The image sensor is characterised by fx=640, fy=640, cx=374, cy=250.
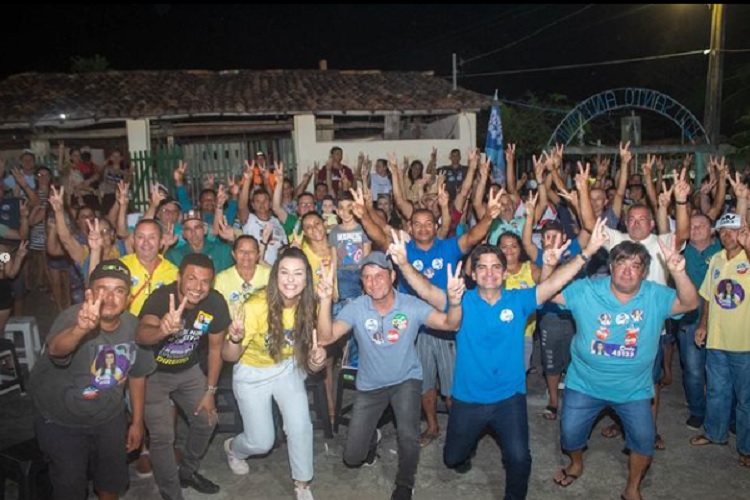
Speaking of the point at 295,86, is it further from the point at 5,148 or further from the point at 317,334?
the point at 317,334

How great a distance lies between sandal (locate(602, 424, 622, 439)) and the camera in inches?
223

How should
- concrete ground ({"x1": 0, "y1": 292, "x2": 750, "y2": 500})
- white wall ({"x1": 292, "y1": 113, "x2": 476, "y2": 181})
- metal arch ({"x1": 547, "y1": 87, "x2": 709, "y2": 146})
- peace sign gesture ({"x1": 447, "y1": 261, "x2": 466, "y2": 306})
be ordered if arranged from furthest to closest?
white wall ({"x1": 292, "y1": 113, "x2": 476, "y2": 181}) < metal arch ({"x1": 547, "y1": 87, "x2": 709, "y2": 146}) < concrete ground ({"x1": 0, "y1": 292, "x2": 750, "y2": 500}) < peace sign gesture ({"x1": 447, "y1": 261, "x2": 466, "y2": 306})

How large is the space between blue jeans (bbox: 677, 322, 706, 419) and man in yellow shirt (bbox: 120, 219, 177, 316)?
4.51 m

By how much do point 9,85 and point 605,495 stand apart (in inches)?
713

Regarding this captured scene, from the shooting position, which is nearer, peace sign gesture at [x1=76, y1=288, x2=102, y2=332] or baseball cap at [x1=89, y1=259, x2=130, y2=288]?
peace sign gesture at [x1=76, y1=288, x2=102, y2=332]

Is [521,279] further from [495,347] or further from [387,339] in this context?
[387,339]

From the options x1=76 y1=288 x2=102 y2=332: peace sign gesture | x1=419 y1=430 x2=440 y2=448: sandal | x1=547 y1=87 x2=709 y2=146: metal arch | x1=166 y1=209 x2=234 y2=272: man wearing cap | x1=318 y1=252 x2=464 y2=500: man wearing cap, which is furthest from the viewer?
x1=547 y1=87 x2=709 y2=146: metal arch

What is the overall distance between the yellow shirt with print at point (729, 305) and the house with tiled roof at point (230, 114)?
11821 millimetres

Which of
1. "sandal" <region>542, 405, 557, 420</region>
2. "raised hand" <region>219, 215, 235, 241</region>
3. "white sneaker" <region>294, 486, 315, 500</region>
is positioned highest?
"raised hand" <region>219, 215, 235, 241</region>

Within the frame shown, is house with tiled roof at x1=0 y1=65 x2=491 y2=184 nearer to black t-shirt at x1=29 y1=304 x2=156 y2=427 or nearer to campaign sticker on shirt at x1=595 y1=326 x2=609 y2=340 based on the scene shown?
black t-shirt at x1=29 y1=304 x2=156 y2=427

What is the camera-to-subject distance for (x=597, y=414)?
4.64m

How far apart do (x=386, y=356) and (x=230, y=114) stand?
40.8 feet

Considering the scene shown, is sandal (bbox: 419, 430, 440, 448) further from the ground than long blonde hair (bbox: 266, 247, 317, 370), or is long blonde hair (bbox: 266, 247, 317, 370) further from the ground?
long blonde hair (bbox: 266, 247, 317, 370)

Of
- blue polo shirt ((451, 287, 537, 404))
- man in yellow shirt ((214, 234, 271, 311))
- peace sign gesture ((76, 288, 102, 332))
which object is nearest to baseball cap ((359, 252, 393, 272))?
blue polo shirt ((451, 287, 537, 404))
